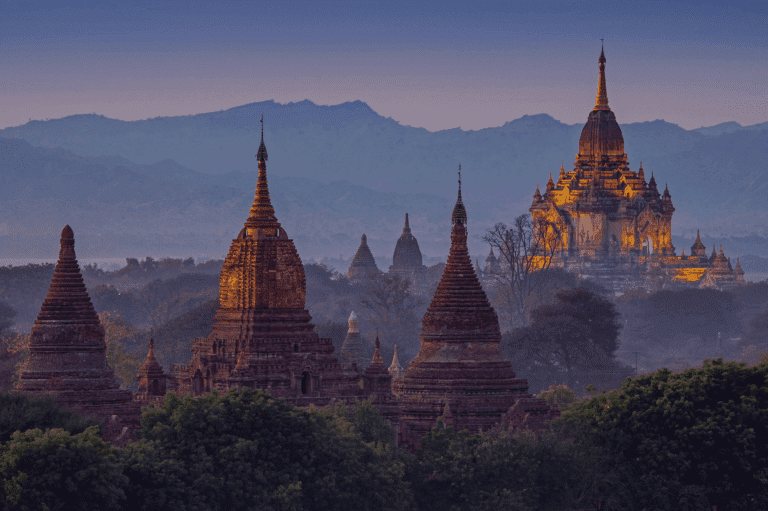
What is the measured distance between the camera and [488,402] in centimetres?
6769

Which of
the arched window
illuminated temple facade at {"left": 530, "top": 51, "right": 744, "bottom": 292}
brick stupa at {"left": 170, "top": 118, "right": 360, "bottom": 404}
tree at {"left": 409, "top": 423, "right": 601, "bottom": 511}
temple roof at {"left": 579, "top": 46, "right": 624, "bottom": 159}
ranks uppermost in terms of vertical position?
temple roof at {"left": 579, "top": 46, "right": 624, "bottom": 159}

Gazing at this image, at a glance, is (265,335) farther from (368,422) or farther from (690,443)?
(690,443)

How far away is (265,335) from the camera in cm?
6894

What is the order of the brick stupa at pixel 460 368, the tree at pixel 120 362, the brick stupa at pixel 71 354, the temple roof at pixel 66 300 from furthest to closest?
the tree at pixel 120 362 → the brick stupa at pixel 460 368 → the temple roof at pixel 66 300 → the brick stupa at pixel 71 354

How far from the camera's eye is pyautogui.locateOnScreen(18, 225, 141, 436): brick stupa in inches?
2559

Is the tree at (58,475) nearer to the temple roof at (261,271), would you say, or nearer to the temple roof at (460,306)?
the temple roof at (261,271)

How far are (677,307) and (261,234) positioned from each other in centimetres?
12233

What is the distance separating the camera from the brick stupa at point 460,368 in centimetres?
6719

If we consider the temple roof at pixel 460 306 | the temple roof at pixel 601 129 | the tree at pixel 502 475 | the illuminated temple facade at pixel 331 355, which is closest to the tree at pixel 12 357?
the illuminated temple facade at pixel 331 355

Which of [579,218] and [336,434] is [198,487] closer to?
[336,434]

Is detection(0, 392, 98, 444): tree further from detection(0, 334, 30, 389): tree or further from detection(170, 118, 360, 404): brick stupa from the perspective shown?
detection(0, 334, 30, 389): tree

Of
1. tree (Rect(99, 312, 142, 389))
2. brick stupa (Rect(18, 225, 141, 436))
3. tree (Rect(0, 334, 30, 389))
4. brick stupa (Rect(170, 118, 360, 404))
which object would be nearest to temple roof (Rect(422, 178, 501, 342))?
brick stupa (Rect(170, 118, 360, 404))

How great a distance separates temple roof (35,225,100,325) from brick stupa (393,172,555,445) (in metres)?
11.3

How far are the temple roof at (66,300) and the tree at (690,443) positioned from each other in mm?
18141
